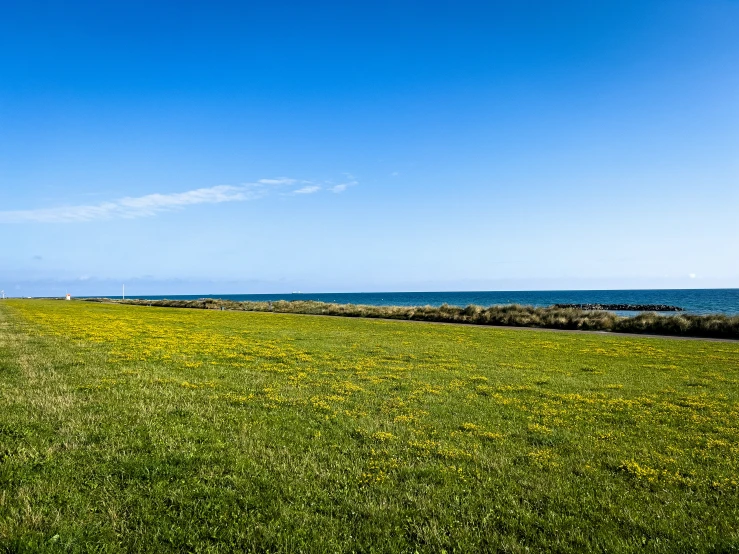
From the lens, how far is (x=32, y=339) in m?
24.4

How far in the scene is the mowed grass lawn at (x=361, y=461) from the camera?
5.68 metres

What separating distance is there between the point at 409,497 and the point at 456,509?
721 mm

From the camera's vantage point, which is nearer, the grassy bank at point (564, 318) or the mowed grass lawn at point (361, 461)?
the mowed grass lawn at point (361, 461)

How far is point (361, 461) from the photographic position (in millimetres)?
7914

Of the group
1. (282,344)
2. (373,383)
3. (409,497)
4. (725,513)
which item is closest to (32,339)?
(282,344)

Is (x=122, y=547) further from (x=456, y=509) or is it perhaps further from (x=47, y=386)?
(x=47, y=386)

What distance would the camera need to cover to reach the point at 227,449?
8242 millimetres

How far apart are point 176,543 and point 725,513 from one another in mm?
7655

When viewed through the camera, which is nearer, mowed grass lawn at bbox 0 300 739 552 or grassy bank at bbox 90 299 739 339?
mowed grass lawn at bbox 0 300 739 552

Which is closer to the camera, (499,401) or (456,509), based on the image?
(456,509)

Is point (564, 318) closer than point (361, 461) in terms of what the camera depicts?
No

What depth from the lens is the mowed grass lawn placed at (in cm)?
568

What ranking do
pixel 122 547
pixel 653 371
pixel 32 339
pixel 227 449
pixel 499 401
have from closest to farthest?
pixel 122 547 → pixel 227 449 → pixel 499 401 → pixel 653 371 → pixel 32 339

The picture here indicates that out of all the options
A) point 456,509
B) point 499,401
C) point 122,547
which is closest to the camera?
point 122,547
